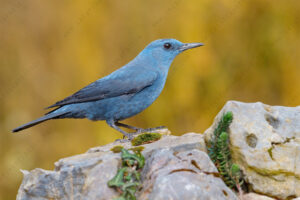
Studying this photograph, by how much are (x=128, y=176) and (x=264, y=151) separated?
1367 mm

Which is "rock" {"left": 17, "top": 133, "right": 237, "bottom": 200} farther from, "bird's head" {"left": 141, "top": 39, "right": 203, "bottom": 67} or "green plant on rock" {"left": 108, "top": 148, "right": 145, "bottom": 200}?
"bird's head" {"left": 141, "top": 39, "right": 203, "bottom": 67}

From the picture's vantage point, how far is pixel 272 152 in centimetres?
407

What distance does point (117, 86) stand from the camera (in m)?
5.88

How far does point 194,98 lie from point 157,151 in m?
3.92

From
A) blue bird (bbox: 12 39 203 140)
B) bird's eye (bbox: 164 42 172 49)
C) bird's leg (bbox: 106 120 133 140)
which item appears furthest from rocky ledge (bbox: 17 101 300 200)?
bird's eye (bbox: 164 42 172 49)

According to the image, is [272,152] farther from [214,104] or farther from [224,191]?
[214,104]

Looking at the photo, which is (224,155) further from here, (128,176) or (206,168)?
(128,176)

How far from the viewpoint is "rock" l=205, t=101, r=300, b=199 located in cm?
401

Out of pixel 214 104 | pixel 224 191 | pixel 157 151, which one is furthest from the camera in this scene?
pixel 214 104

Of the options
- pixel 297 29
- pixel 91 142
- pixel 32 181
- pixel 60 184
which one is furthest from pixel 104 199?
pixel 297 29

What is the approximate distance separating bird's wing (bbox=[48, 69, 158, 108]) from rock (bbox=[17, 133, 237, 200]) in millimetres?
1596

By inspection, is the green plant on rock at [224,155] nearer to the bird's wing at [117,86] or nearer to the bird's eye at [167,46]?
the bird's wing at [117,86]

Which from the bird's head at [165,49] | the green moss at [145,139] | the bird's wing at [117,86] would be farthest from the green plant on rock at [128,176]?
the bird's head at [165,49]

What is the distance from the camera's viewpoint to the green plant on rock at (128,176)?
3623 millimetres
